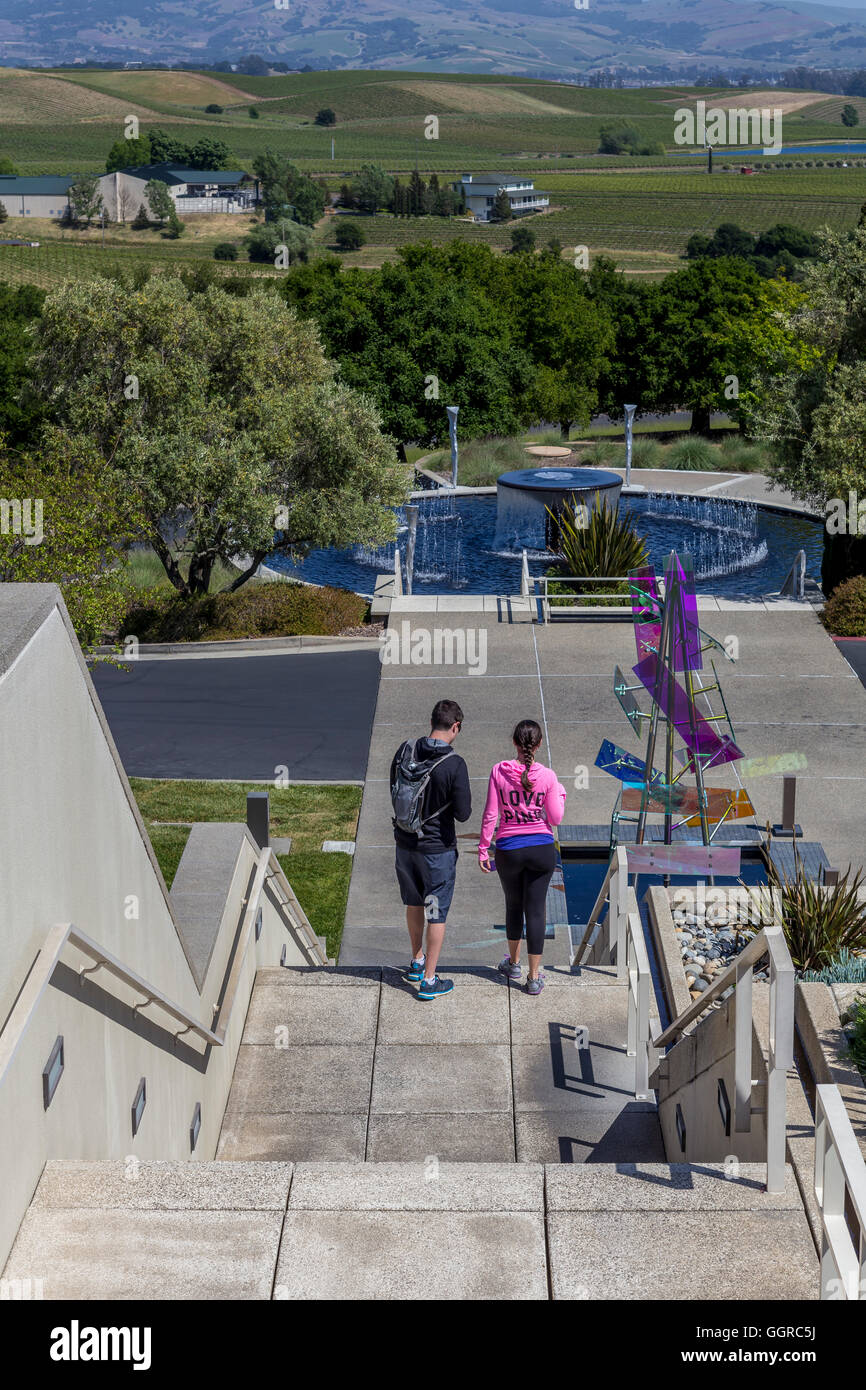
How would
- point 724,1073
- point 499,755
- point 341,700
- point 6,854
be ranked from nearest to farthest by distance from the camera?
1. point 6,854
2. point 724,1073
3. point 499,755
4. point 341,700

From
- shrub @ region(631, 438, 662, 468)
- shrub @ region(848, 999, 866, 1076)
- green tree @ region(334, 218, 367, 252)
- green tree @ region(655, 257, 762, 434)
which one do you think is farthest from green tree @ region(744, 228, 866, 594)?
green tree @ region(334, 218, 367, 252)

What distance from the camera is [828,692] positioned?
1998 centimetres

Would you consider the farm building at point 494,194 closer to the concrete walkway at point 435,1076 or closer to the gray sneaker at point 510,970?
the gray sneaker at point 510,970

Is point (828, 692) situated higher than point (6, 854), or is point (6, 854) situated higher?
point (6, 854)

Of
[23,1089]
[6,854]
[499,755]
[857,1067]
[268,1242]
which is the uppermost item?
[6,854]

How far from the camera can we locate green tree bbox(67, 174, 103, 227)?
140 meters

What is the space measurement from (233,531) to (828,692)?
1012cm

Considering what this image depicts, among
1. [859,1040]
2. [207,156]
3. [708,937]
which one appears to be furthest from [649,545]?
[207,156]

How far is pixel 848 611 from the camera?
22906 mm

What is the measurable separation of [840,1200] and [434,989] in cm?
418

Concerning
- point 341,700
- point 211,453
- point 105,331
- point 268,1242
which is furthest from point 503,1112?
point 105,331

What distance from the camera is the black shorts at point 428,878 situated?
8164 millimetres
